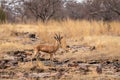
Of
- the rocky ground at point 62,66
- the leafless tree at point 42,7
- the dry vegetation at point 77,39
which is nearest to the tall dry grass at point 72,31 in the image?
the dry vegetation at point 77,39

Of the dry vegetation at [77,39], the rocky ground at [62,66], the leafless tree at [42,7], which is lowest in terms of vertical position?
the rocky ground at [62,66]

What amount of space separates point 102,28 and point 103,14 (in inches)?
263

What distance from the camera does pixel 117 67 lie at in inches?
443

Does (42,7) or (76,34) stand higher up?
(42,7)

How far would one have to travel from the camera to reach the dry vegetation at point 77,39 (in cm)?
1286

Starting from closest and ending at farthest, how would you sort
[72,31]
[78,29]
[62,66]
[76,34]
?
[62,66], [76,34], [72,31], [78,29]

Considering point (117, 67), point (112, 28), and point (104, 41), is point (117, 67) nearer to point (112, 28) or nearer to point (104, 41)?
point (104, 41)

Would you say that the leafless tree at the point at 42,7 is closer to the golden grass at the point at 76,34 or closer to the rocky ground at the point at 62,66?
the golden grass at the point at 76,34

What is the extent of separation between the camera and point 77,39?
17.1 m

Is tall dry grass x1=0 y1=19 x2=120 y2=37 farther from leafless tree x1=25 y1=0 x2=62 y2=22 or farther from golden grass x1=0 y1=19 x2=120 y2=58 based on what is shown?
leafless tree x1=25 y1=0 x2=62 y2=22

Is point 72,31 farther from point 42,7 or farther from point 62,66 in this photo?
point 42,7

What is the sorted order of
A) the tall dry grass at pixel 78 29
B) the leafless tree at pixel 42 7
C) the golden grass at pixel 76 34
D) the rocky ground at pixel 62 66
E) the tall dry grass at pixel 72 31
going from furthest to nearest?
the leafless tree at pixel 42 7 → the tall dry grass at pixel 78 29 → the tall dry grass at pixel 72 31 → the golden grass at pixel 76 34 → the rocky ground at pixel 62 66

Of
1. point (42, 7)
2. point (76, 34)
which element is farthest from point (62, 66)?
point (42, 7)

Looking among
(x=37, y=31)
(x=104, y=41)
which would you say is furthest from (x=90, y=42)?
(x=37, y=31)
